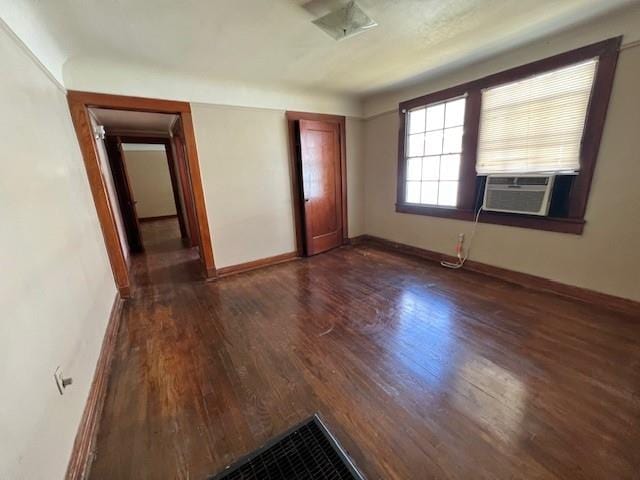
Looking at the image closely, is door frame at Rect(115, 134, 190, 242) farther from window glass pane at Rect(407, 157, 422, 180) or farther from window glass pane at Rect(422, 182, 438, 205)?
window glass pane at Rect(422, 182, 438, 205)

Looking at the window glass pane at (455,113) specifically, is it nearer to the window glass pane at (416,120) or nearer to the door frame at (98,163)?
the window glass pane at (416,120)

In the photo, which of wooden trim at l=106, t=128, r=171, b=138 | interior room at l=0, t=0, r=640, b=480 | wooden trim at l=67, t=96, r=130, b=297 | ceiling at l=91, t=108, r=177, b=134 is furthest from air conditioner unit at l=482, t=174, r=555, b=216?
wooden trim at l=106, t=128, r=171, b=138

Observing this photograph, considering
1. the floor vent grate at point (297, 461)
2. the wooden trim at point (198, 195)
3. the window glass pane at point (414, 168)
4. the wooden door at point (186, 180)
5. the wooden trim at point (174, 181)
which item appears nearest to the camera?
the floor vent grate at point (297, 461)

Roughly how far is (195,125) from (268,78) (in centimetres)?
102

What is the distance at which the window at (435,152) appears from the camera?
3211 mm

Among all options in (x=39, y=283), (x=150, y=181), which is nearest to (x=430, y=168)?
(x=39, y=283)

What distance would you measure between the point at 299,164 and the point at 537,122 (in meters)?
2.66

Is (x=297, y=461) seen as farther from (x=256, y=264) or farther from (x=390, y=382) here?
(x=256, y=264)

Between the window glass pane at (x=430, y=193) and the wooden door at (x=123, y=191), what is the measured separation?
496 cm

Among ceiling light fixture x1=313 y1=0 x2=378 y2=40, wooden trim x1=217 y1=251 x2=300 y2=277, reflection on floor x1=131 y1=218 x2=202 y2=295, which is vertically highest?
ceiling light fixture x1=313 y1=0 x2=378 y2=40

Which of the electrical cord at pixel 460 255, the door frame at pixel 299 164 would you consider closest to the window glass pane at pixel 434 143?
the electrical cord at pixel 460 255

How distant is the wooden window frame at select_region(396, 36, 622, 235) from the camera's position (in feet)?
6.95

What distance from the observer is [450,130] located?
10.6ft

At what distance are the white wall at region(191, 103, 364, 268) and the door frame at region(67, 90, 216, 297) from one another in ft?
0.28
